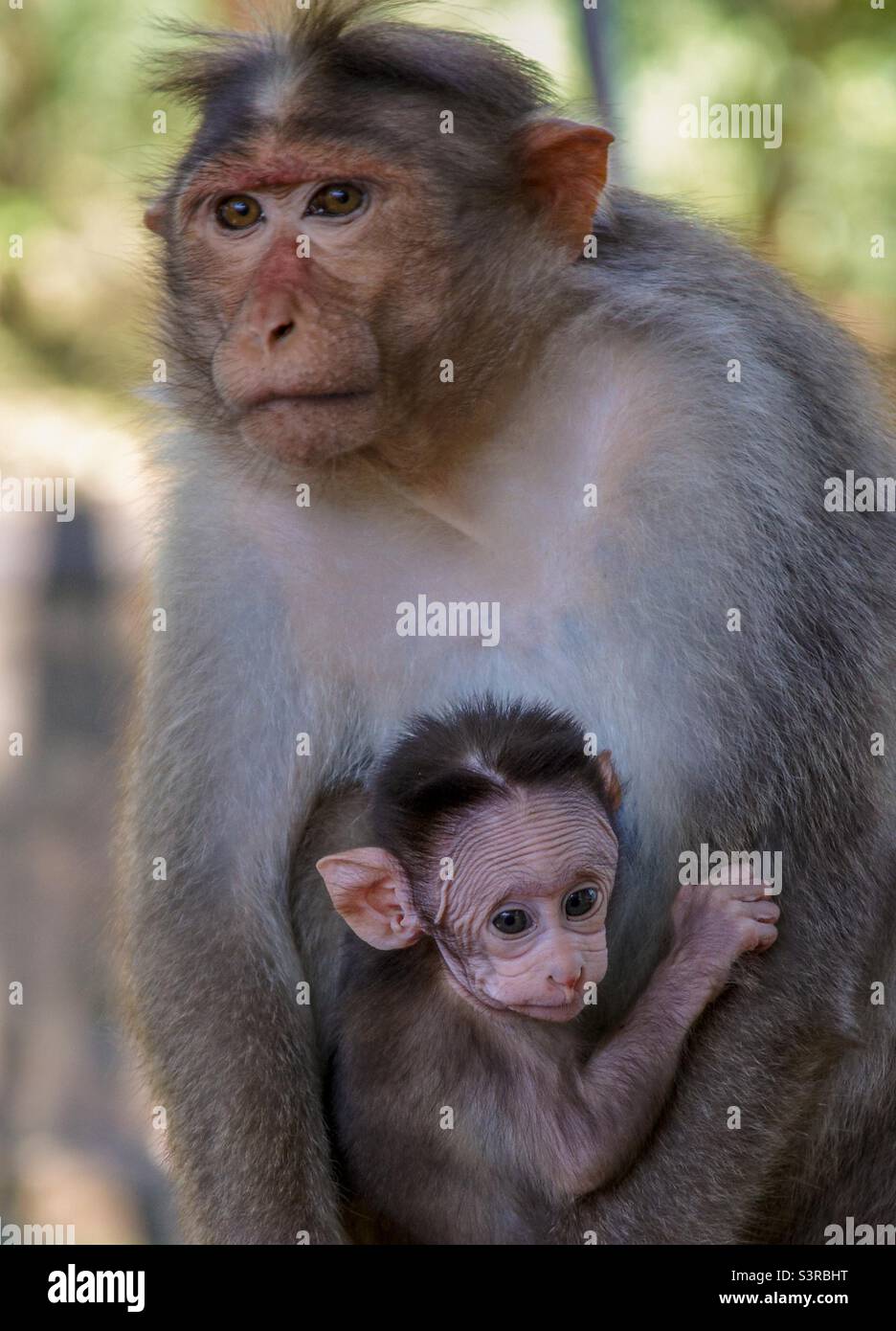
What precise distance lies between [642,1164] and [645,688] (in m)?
0.72

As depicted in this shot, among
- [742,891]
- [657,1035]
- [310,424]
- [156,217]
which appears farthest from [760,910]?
[156,217]

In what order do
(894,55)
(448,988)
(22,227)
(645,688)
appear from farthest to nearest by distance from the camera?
(22,227)
(894,55)
(645,688)
(448,988)

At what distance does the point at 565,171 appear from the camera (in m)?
2.48

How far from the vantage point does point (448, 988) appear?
7.73ft

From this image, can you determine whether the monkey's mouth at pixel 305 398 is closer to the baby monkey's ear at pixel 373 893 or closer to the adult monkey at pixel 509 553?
the adult monkey at pixel 509 553

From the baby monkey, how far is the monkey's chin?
442 millimetres

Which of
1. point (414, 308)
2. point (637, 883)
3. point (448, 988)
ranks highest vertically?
point (414, 308)

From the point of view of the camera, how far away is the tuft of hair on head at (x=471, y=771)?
2266 millimetres

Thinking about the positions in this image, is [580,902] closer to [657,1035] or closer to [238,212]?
[657,1035]

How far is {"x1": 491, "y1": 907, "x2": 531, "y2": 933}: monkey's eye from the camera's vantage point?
2227mm

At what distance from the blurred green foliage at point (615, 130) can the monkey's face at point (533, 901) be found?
41.6 inches

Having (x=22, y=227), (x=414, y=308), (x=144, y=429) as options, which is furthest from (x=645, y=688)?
(x=22, y=227)

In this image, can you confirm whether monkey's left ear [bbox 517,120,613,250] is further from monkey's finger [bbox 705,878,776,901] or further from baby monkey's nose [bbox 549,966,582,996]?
baby monkey's nose [bbox 549,966,582,996]
